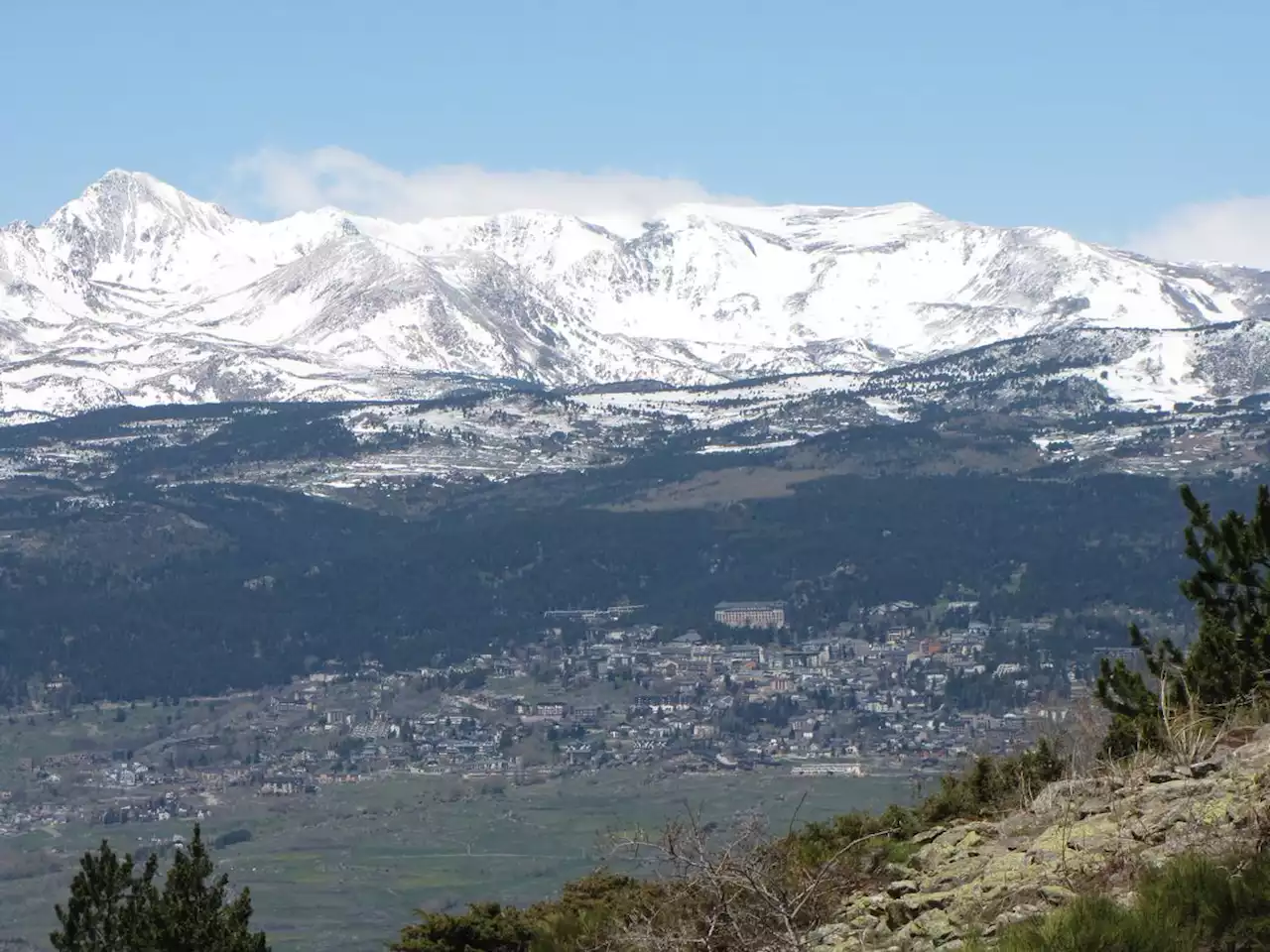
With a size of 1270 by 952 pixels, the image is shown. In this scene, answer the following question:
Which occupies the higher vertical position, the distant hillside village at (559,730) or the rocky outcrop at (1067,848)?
the rocky outcrop at (1067,848)

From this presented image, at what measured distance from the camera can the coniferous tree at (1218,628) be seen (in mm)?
23797

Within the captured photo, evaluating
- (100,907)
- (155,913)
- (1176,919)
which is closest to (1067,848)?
(1176,919)

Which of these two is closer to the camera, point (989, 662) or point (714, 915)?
point (714, 915)

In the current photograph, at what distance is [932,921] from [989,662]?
179049 millimetres

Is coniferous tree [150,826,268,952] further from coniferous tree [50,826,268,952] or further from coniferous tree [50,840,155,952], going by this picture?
coniferous tree [50,840,155,952]

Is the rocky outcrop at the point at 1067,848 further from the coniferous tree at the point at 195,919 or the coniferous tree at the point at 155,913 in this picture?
the coniferous tree at the point at 155,913

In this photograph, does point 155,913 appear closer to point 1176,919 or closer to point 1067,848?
point 1067,848

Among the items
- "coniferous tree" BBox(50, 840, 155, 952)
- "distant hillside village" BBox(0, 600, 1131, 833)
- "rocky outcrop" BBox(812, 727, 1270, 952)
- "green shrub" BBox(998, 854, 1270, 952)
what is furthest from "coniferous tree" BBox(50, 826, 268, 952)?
"distant hillside village" BBox(0, 600, 1131, 833)

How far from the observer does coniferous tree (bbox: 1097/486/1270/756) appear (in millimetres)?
23797

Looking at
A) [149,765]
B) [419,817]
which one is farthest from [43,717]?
[419,817]

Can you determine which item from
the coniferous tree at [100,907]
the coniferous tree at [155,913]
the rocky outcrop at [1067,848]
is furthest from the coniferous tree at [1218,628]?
the coniferous tree at [100,907]

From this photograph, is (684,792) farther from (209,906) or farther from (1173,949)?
(1173,949)

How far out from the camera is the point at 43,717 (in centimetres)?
18625

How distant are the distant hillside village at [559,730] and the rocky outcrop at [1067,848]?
389 feet
